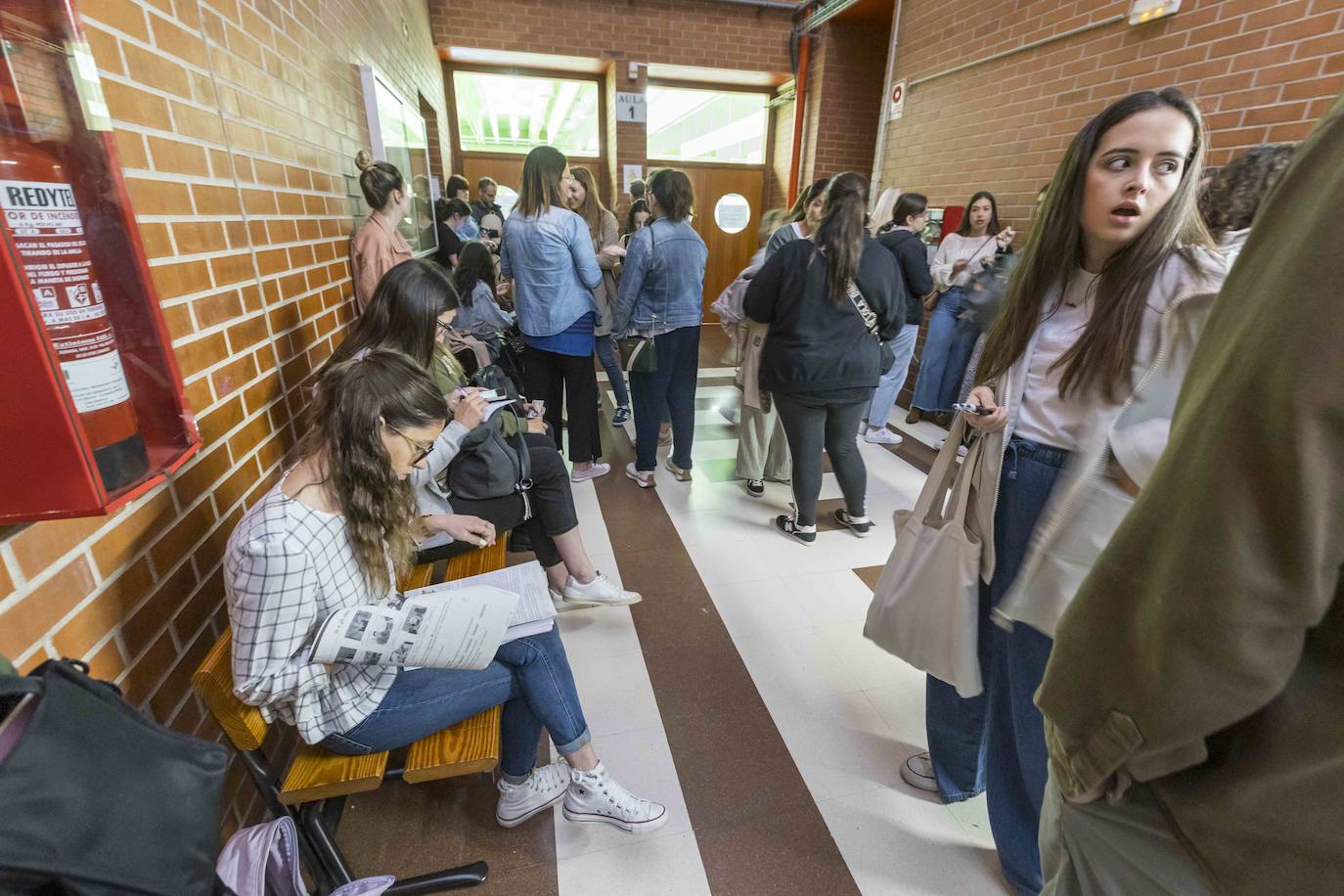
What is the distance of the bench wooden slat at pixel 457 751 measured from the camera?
1.23 meters

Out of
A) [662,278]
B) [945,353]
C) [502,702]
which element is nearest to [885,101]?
[945,353]

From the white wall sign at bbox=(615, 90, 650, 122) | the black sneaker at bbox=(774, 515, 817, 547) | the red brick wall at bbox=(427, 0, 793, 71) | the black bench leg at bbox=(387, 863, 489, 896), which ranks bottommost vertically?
the black bench leg at bbox=(387, 863, 489, 896)

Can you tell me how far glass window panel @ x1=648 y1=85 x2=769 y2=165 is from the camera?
6.71m

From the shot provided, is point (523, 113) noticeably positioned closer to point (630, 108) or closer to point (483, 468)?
point (630, 108)

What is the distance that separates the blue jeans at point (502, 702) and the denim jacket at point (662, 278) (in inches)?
80.5

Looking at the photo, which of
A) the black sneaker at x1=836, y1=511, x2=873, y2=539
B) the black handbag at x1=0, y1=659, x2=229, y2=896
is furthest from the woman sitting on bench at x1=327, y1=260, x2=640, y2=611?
the black sneaker at x1=836, y1=511, x2=873, y2=539

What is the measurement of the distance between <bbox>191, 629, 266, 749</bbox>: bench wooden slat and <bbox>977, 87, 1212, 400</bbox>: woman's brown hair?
1589 mm

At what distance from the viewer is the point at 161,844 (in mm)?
535

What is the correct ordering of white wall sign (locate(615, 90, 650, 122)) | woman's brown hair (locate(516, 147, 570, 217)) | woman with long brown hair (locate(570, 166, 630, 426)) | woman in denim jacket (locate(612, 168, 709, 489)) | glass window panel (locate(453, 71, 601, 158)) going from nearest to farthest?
1. woman's brown hair (locate(516, 147, 570, 217))
2. woman in denim jacket (locate(612, 168, 709, 489))
3. woman with long brown hair (locate(570, 166, 630, 426))
4. white wall sign (locate(615, 90, 650, 122))
5. glass window panel (locate(453, 71, 601, 158))

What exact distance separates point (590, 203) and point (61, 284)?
365 cm

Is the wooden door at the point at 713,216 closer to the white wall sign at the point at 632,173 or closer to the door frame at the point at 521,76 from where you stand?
the white wall sign at the point at 632,173

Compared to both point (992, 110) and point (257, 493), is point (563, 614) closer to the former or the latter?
point (257, 493)

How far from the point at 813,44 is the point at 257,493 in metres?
6.65

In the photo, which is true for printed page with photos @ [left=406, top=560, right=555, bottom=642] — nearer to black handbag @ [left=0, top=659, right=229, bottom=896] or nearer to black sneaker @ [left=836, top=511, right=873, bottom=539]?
black handbag @ [left=0, top=659, right=229, bottom=896]
